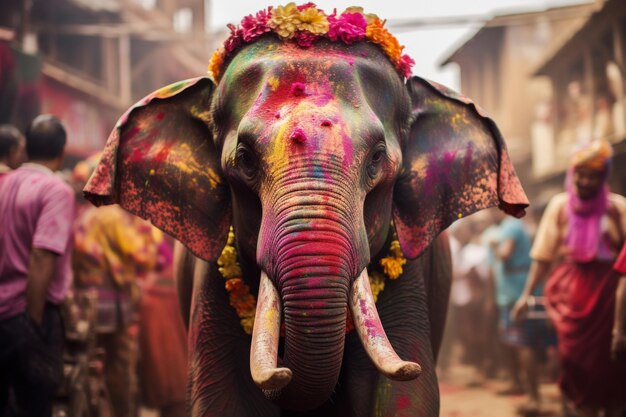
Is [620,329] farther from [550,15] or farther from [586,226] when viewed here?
[550,15]

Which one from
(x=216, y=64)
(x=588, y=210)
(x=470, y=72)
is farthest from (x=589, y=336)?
(x=470, y=72)

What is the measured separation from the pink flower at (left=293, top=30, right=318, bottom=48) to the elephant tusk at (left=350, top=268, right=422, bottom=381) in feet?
3.09

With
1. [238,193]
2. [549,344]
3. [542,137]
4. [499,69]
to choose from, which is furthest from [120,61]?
[238,193]

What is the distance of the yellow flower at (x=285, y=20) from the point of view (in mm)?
3611

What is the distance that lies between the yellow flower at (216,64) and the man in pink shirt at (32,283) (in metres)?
1.54

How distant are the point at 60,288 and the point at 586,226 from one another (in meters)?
3.88

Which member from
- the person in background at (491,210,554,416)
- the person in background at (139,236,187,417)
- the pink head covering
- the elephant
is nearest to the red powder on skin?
the elephant

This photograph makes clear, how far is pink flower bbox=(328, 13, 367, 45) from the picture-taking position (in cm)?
362

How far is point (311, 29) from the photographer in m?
3.60

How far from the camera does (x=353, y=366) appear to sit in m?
3.76

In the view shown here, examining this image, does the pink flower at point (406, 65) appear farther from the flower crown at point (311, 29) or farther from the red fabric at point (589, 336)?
the red fabric at point (589, 336)

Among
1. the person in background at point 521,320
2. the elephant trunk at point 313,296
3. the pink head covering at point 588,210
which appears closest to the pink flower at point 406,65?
the elephant trunk at point 313,296

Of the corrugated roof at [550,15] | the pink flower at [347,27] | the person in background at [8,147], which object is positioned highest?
the pink flower at [347,27]

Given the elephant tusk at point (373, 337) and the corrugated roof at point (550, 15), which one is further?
the corrugated roof at point (550, 15)
